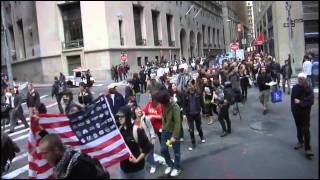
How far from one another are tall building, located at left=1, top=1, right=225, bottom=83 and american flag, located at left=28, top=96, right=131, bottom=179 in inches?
16.8

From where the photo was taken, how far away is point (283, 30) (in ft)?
5.87

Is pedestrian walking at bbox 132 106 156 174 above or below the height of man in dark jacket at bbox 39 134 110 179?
below

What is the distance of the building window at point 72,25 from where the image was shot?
11.6ft

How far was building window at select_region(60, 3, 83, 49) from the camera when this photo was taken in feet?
11.6

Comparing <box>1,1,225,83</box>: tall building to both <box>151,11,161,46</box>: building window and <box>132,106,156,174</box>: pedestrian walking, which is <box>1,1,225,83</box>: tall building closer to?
<box>151,11,161,46</box>: building window

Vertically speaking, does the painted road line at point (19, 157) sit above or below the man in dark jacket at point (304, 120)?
below

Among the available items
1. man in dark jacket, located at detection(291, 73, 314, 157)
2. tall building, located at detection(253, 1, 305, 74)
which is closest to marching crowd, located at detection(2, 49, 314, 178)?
man in dark jacket, located at detection(291, 73, 314, 157)

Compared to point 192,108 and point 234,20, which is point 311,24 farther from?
point 192,108

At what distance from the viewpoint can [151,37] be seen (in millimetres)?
4352

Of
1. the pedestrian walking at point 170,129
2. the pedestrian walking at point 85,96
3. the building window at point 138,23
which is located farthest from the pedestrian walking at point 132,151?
the pedestrian walking at point 170,129

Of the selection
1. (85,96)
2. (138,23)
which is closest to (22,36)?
(138,23)

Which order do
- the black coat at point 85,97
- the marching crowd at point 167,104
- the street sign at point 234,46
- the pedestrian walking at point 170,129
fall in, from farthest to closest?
the pedestrian walking at point 170,129, the black coat at point 85,97, the marching crowd at point 167,104, the street sign at point 234,46

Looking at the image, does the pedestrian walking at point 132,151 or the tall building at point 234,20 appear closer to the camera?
the tall building at point 234,20

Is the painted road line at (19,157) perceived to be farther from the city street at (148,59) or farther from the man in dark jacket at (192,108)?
the man in dark jacket at (192,108)
